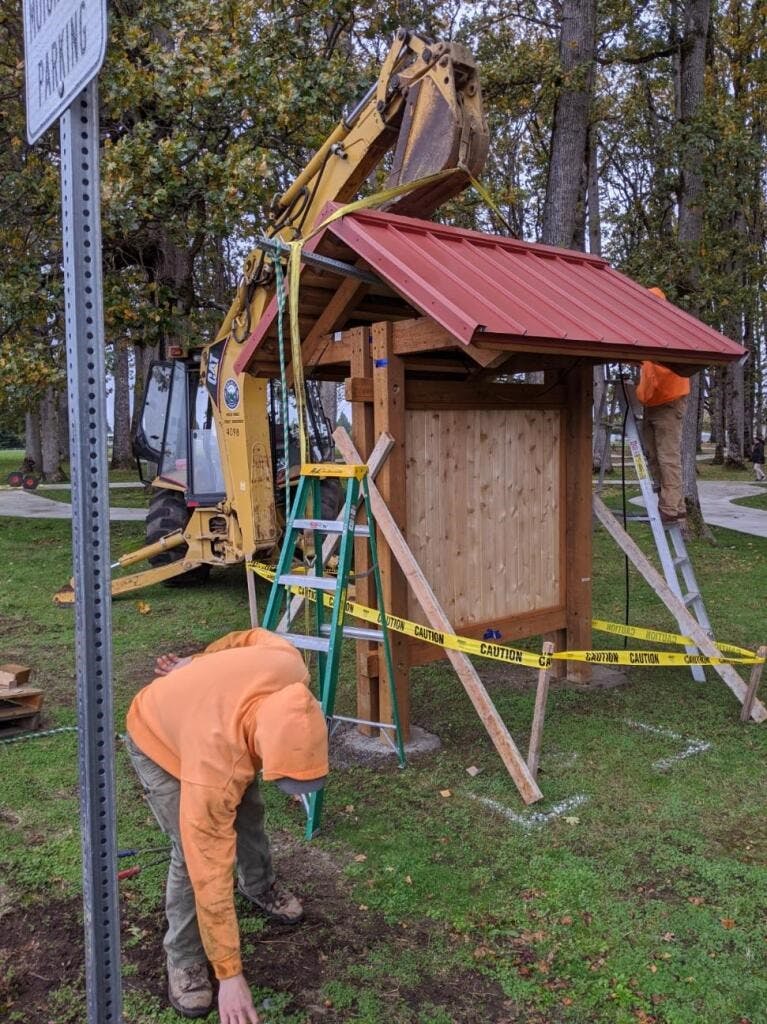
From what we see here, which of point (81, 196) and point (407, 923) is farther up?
point (81, 196)

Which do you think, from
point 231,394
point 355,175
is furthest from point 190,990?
point 231,394

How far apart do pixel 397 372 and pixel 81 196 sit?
3.80 m

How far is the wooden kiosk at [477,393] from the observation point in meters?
5.02

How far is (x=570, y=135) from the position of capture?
1097cm

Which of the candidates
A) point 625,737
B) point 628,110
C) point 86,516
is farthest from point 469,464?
point 628,110

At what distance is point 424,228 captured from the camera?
5.58m

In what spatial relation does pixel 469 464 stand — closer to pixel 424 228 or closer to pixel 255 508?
pixel 424 228

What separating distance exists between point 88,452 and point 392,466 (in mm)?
3750

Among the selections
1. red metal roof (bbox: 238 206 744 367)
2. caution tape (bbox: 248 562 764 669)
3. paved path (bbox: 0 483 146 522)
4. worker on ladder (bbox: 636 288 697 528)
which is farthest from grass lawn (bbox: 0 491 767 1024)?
paved path (bbox: 0 483 146 522)

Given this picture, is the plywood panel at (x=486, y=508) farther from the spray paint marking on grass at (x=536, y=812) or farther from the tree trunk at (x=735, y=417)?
the tree trunk at (x=735, y=417)

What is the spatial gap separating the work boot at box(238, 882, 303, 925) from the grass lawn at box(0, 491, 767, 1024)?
5 cm

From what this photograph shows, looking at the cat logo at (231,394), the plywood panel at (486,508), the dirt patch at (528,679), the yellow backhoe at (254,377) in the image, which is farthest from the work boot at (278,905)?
Result: the cat logo at (231,394)

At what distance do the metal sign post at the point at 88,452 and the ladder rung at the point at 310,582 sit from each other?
299 centimetres

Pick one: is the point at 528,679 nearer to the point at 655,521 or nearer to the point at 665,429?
the point at 655,521
